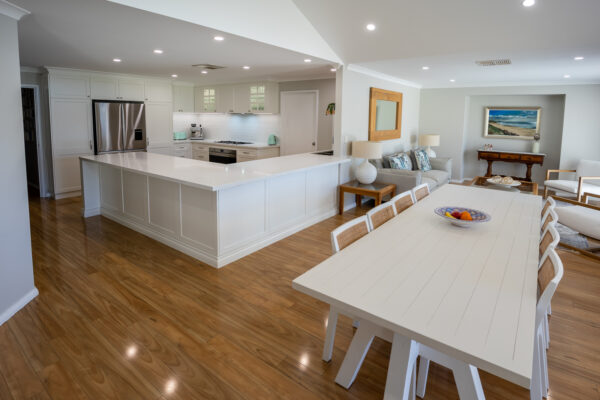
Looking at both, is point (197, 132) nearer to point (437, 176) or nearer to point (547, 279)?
point (437, 176)

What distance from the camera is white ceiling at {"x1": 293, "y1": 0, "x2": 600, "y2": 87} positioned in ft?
11.1

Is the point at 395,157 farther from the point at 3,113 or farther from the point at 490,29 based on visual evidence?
the point at 3,113

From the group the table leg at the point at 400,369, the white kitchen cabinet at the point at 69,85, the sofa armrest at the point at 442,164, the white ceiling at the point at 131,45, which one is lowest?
the table leg at the point at 400,369

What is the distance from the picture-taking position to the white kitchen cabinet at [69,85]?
5.75m

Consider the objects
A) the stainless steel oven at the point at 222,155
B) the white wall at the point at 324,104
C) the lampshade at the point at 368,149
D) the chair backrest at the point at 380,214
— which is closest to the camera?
the chair backrest at the point at 380,214

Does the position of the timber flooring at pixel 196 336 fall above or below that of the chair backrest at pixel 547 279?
below

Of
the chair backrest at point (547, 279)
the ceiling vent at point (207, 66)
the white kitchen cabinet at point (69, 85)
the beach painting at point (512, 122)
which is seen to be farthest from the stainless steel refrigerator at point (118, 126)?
the beach painting at point (512, 122)

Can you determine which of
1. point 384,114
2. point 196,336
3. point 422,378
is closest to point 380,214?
point 422,378

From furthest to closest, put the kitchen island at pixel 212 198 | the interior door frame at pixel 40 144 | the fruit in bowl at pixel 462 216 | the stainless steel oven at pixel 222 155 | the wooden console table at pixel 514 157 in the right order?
the stainless steel oven at pixel 222 155, the wooden console table at pixel 514 157, the interior door frame at pixel 40 144, the kitchen island at pixel 212 198, the fruit in bowl at pixel 462 216

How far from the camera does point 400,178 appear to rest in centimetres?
568

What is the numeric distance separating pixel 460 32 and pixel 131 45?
3639mm

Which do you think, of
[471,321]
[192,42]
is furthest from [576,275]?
[192,42]

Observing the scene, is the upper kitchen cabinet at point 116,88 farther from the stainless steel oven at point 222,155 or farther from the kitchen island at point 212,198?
the kitchen island at point 212,198

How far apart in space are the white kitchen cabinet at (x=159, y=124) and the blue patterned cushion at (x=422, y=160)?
5.08m
